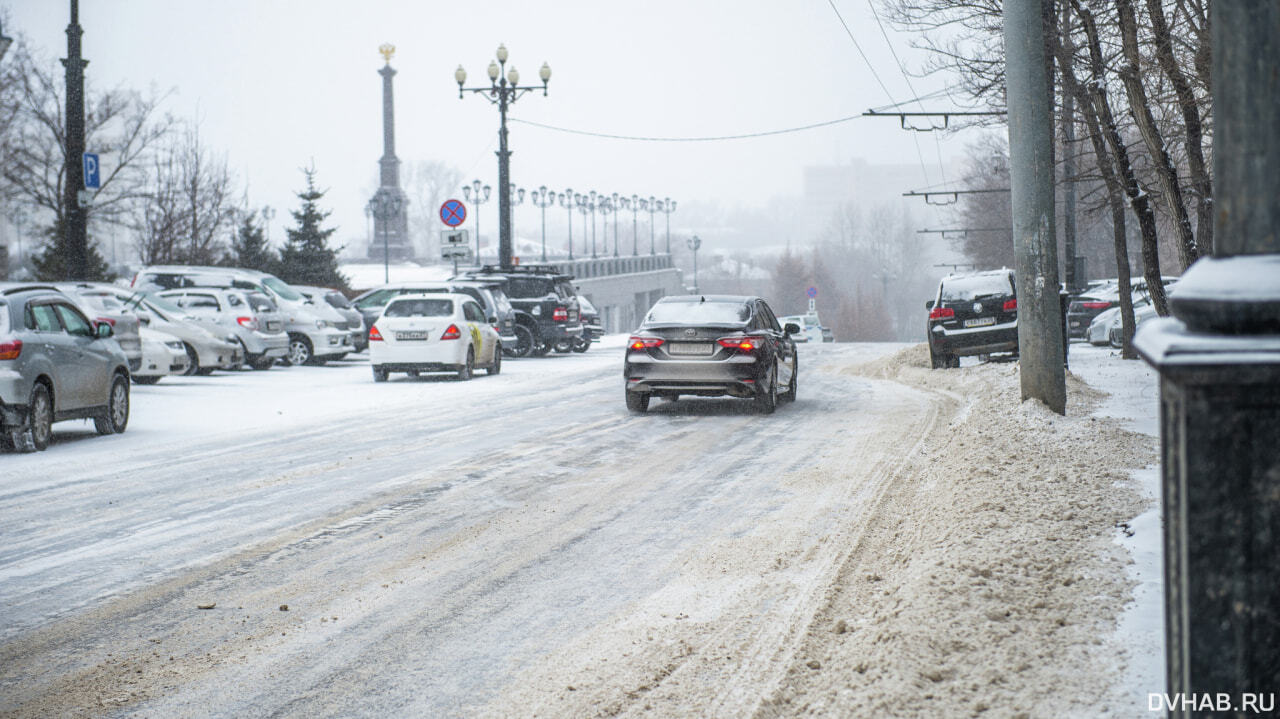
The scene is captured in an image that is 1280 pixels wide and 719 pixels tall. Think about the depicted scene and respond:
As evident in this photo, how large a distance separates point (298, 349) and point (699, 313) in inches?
574

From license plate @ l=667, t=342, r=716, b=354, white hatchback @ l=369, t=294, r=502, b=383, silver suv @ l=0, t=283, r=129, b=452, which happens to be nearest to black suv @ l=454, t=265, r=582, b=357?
white hatchback @ l=369, t=294, r=502, b=383

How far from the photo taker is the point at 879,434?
13297mm

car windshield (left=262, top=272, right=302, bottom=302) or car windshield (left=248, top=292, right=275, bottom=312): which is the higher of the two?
car windshield (left=262, top=272, right=302, bottom=302)

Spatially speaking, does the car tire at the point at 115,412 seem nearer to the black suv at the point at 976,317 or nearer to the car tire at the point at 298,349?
the car tire at the point at 298,349

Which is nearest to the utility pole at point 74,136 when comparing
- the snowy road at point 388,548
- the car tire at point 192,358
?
the car tire at point 192,358

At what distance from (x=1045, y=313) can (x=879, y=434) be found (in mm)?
2229

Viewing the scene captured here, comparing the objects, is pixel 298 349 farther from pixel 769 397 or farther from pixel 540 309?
pixel 769 397

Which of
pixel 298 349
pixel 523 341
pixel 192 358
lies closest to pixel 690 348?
pixel 192 358

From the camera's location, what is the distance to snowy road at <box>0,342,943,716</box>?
16.1 feet

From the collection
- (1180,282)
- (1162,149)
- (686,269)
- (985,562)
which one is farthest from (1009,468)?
(686,269)

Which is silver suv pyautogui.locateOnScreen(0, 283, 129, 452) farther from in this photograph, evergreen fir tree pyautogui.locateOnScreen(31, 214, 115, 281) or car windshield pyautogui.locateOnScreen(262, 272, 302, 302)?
evergreen fir tree pyautogui.locateOnScreen(31, 214, 115, 281)

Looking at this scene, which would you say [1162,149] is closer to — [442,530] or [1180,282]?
[442,530]

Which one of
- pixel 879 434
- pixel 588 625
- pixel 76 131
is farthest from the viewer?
pixel 76 131

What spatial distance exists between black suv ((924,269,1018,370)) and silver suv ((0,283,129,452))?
14970 millimetres
